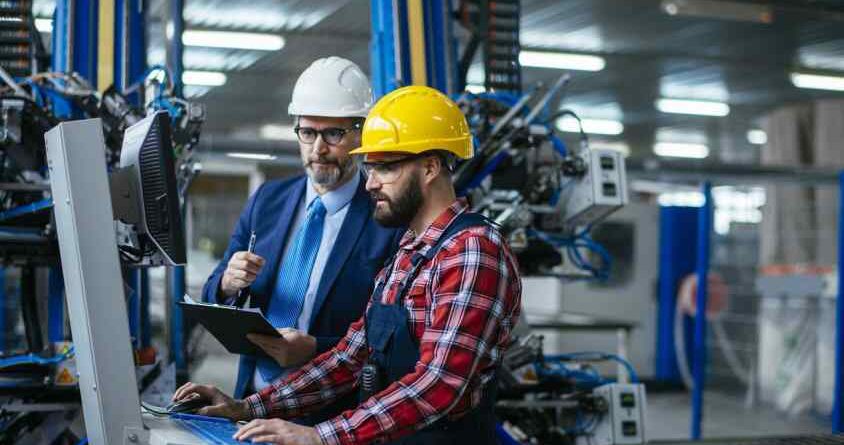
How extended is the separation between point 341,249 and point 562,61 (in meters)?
10.8

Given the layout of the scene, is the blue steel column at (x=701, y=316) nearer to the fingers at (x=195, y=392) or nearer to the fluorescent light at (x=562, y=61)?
the fingers at (x=195, y=392)

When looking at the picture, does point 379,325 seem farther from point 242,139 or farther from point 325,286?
point 242,139

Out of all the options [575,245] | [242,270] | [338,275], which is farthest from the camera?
[575,245]

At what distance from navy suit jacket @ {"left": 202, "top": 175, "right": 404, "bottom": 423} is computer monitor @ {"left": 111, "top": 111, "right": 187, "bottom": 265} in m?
0.56

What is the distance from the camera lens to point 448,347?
198 cm

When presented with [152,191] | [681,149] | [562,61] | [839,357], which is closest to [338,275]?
[152,191]

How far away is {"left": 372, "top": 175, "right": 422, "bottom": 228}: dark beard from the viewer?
7.27 ft

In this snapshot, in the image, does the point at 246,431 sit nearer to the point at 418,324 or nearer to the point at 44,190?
the point at 418,324

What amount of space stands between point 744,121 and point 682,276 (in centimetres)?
798

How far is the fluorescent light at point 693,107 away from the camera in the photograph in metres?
15.8

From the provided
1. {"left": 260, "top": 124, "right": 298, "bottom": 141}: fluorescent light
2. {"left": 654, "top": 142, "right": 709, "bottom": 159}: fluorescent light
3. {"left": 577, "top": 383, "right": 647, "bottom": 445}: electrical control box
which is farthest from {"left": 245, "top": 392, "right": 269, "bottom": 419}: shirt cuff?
{"left": 654, "top": 142, "right": 709, "bottom": 159}: fluorescent light

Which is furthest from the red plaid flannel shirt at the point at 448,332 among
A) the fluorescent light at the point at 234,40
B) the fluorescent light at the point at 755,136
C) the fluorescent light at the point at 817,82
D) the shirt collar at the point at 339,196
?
the fluorescent light at the point at 755,136

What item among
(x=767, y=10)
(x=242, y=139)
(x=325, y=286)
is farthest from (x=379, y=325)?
(x=767, y=10)

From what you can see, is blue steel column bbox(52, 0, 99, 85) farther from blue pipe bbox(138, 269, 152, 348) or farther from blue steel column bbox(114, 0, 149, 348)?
blue pipe bbox(138, 269, 152, 348)
